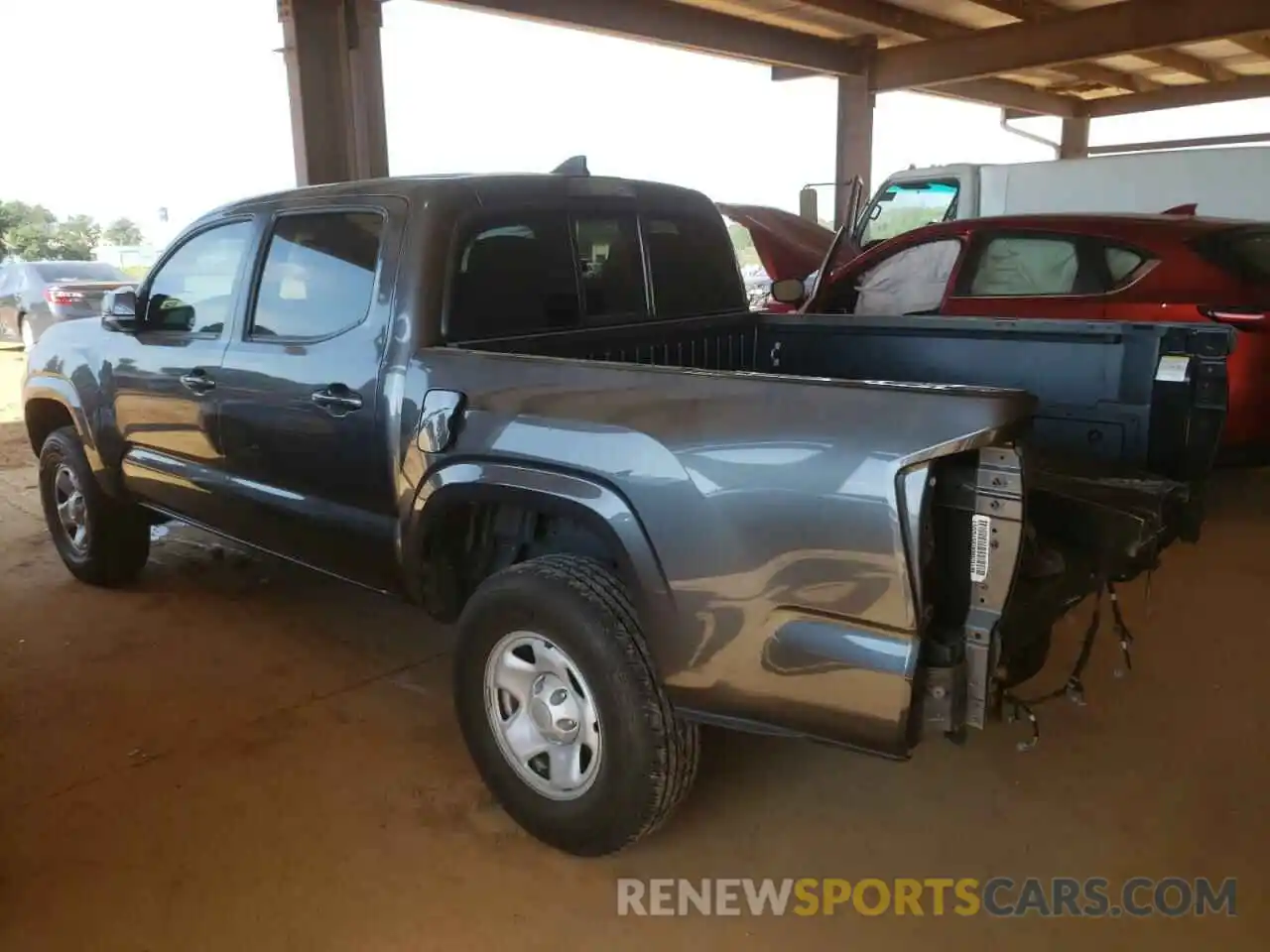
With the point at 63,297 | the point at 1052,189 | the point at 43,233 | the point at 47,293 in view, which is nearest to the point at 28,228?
the point at 43,233

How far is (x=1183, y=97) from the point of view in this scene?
1599cm

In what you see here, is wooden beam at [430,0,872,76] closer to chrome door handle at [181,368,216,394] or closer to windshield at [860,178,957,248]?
windshield at [860,178,957,248]

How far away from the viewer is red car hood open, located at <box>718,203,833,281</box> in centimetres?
852

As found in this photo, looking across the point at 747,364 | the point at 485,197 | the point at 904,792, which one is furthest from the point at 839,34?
the point at 904,792

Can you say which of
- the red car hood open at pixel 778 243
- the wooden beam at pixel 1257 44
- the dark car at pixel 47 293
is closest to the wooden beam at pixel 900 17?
the red car hood open at pixel 778 243

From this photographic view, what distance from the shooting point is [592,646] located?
8.05ft

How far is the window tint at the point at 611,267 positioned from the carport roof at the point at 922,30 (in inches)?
225

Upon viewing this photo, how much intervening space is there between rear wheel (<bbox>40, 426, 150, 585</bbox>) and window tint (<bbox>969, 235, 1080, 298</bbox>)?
4.87 metres

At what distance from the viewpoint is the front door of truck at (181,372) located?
A: 12.1 feet

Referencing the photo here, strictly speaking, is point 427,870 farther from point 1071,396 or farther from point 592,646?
point 1071,396

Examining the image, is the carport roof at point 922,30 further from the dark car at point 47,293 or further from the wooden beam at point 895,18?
the dark car at point 47,293

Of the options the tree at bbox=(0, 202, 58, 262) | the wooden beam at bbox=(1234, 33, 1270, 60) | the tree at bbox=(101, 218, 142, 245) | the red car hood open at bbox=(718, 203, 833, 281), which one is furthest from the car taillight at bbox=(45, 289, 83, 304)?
the wooden beam at bbox=(1234, 33, 1270, 60)

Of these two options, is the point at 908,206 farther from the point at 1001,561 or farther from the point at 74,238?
the point at 74,238

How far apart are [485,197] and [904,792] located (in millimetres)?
2239
